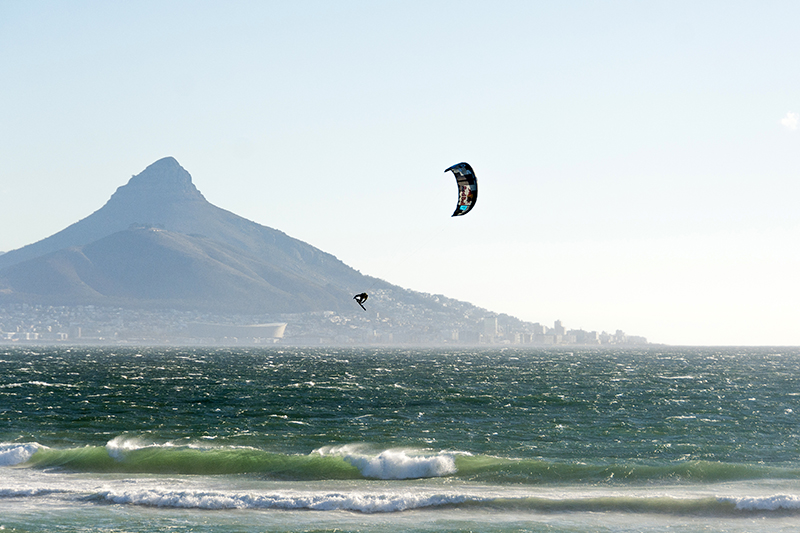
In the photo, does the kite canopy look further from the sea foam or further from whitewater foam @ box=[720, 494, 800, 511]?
the sea foam

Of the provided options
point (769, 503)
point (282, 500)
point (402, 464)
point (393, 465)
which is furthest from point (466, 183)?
point (769, 503)

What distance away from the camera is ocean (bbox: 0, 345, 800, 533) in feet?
77.2

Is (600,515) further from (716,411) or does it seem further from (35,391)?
(35,391)

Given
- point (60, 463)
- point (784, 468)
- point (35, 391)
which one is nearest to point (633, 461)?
point (784, 468)

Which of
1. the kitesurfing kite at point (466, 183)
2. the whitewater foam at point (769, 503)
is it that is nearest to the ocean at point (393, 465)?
the whitewater foam at point (769, 503)

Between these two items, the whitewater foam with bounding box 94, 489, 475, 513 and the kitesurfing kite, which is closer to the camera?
the whitewater foam with bounding box 94, 489, 475, 513

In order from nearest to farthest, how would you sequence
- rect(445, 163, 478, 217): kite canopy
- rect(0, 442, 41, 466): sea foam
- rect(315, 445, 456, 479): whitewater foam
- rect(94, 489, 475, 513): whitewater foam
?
1. rect(94, 489, 475, 513): whitewater foam
2. rect(315, 445, 456, 479): whitewater foam
3. rect(0, 442, 41, 466): sea foam
4. rect(445, 163, 478, 217): kite canopy

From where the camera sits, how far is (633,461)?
111 feet

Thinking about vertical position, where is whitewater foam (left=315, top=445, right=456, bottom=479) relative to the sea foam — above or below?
above

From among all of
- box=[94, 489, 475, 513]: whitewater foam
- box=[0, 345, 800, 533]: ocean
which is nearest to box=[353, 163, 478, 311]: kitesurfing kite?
box=[0, 345, 800, 533]: ocean

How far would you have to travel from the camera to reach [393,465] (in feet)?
104

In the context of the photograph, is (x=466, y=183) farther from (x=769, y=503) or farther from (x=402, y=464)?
(x=769, y=503)

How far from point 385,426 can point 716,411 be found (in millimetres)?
27901

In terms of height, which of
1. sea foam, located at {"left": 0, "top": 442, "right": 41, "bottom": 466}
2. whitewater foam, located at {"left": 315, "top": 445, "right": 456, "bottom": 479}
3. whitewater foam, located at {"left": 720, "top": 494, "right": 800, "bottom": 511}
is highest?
whitewater foam, located at {"left": 720, "top": 494, "right": 800, "bottom": 511}
